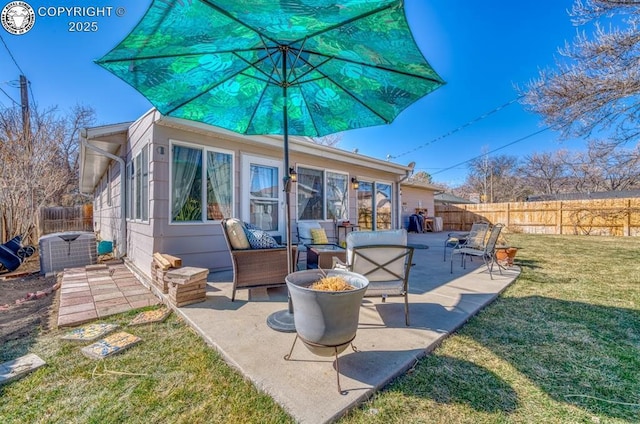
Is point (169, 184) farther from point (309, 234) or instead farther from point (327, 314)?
point (327, 314)

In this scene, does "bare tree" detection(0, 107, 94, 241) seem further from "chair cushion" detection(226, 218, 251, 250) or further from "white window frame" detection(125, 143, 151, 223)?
"chair cushion" detection(226, 218, 251, 250)

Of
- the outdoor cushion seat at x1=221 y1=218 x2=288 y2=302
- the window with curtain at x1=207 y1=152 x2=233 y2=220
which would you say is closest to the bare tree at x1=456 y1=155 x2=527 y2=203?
the window with curtain at x1=207 y1=152 x2=233 y2=220

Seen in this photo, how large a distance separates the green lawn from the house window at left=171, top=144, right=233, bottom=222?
2.11 m

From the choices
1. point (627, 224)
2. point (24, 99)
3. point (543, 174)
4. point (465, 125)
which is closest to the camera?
point (24, 99)

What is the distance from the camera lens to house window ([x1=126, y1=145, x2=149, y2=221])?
15.6 feet

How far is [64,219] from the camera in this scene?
11.7 metres

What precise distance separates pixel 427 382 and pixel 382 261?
1.08m

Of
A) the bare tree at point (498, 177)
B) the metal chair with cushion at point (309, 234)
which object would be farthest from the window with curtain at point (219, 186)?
the bare tree at point (498, 177)

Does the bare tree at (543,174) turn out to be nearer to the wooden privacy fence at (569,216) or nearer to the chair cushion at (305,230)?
the wooden privacy fence at (569,216)

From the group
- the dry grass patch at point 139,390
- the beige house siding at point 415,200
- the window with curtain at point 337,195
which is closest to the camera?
the dry grass patch at point 139,390

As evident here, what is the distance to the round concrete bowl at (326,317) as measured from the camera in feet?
5.49

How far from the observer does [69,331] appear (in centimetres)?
269

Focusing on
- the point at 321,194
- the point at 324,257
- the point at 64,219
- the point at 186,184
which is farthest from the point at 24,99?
the point at 324,257

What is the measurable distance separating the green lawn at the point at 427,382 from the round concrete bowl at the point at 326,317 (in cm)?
38
